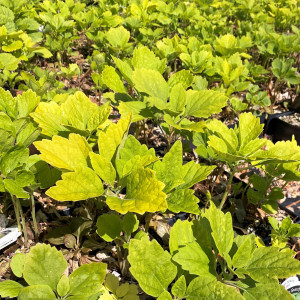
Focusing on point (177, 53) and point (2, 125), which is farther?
point (177, 53)

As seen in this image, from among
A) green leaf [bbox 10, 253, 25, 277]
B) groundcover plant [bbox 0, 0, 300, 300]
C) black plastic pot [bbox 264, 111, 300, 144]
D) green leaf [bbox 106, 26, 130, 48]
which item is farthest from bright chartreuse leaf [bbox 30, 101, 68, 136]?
black plastic pot [bbox 264, 111, 300, 144]

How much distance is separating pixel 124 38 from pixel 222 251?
1707mm

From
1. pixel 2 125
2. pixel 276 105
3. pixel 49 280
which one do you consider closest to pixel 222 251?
pixel 49 280

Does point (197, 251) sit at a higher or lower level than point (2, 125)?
lower

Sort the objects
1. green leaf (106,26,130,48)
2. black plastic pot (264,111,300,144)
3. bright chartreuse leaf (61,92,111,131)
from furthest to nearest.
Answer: black plastic pot (264,111,300,144) → green leaf (106,26,130,48) → bright chartreuse leaf (61,92,111,131)

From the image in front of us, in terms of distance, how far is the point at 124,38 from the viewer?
225cm

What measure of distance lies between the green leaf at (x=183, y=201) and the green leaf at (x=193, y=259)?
0.10 m

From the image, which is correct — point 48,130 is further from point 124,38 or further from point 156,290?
point 124,38

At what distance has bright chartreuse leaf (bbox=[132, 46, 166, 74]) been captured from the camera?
4.83 ft

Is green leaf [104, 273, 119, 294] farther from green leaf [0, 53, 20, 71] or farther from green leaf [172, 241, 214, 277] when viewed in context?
→ green leaf [0, 53, 20, 71]

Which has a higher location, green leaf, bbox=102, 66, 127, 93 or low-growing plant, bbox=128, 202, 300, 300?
green leaf, bbox=102, 66, 127, 93

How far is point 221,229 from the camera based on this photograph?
0.92 metres

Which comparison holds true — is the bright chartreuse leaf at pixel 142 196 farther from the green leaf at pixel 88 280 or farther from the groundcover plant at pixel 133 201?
the green leaf at pixel 88 280

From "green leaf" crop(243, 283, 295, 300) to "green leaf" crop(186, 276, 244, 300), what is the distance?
0.09m
